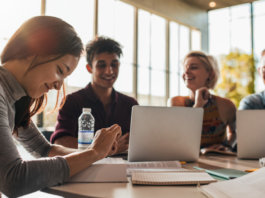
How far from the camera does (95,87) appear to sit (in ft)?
7.66

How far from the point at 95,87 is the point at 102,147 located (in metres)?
1.31

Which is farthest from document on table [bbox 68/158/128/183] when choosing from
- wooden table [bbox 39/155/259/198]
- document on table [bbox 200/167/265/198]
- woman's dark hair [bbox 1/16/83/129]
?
woman's dark hair [bbox 1/16/83/129]

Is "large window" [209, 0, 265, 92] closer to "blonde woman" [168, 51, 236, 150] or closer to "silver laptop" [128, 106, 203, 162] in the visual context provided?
"blonde woman" [168, 51, 236, 150]

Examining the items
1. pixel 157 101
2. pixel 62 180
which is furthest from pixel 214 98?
pixel 157 101

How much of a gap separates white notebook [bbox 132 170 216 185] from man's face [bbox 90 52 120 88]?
4.30ft

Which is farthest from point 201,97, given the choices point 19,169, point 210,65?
point 19,169

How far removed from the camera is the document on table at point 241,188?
76cm

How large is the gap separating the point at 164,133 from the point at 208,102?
106 centimetres

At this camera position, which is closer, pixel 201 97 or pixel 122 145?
pixel 122 145

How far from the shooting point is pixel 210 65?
2537mm

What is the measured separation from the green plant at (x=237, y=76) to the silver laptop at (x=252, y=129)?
646 cm

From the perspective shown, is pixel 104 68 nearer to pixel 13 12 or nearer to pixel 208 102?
pixel 208 102

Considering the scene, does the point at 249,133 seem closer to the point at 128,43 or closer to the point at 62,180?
the point at 62,180

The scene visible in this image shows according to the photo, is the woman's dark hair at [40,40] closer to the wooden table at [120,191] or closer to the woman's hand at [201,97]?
the wooden table at [120,191]
